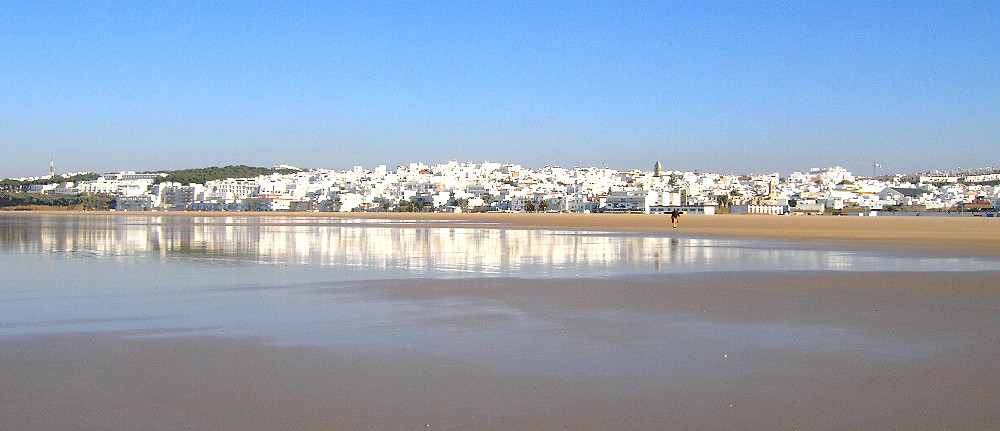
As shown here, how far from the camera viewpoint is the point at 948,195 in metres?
101

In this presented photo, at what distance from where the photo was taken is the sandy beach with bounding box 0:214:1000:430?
388 centimetres

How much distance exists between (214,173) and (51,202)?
6017 cm

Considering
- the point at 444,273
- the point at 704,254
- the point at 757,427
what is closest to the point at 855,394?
the point at 757,427

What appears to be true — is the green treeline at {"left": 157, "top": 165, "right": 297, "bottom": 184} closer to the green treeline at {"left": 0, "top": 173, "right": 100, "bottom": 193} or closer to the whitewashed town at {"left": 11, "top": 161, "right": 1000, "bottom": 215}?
the whitewashed town at {"left": 11, "top": 161, "right": 1000, "bottom": 215}

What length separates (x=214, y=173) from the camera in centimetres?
16412

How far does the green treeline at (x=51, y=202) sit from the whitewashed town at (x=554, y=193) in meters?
3.98

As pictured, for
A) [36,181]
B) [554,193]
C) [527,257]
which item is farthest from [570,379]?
[36,181]

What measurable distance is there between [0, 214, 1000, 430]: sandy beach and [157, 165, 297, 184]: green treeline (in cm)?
15277

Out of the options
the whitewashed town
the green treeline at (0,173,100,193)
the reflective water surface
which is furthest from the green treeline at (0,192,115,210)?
the reflective water surface

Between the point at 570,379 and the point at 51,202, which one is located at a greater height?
the point at 51,202

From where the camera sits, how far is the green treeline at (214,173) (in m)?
155

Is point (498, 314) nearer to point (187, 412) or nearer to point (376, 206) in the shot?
point (187, 412)

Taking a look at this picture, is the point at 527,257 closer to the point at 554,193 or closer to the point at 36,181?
the point at 554,193

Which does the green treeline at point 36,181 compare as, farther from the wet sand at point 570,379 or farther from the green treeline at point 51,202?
the wet sand at point 570,379
